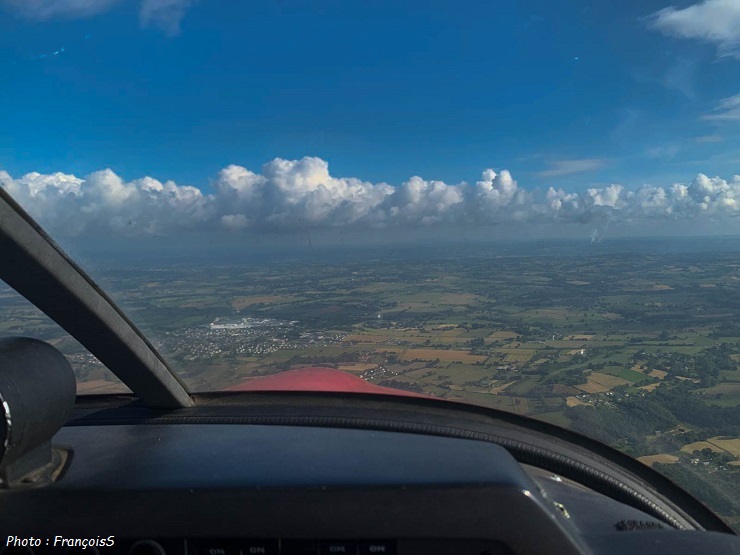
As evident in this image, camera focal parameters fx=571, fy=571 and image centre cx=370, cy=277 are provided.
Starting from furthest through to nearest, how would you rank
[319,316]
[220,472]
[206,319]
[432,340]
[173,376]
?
1. [319,316]
2. [432,340]
3. [206,319]
4. [173,376]
5. [220,472]

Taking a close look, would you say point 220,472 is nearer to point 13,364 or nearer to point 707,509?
point 13,364

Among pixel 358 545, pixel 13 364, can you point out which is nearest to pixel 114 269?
pixel 13 364

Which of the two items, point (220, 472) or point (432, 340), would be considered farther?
→ point (432, 340)

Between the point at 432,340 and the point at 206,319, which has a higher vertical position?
the point at 206,319

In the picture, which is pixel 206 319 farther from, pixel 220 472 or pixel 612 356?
pixel 612 356

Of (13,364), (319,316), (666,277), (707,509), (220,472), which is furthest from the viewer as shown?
(666,277)

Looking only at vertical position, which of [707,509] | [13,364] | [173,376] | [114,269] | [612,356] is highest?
[114,269]

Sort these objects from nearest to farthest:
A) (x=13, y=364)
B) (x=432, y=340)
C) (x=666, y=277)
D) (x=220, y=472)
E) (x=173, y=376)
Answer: (x=13, y=364) < (x=220, y=472) < (x=173, y=376) < (x=432, y=340) < (x=666, y=277)

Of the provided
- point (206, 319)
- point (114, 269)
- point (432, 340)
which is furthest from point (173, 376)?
point (432, 340)

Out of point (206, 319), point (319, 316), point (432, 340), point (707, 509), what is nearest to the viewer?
point (707, 509)
